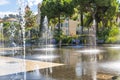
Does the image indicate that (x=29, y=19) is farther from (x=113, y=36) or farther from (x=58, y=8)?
(x=113, y=36)

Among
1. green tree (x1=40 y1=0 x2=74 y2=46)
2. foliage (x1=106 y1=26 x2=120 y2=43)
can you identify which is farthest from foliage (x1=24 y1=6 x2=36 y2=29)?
foliage (x1=106 y1=26 x2=120 y2=43)

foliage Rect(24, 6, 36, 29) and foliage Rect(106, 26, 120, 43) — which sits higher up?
foliage Rect(24, 6, 36, 29)

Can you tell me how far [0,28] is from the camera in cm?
4266

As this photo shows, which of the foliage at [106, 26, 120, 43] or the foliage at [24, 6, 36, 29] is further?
the foliage at [24, 6, 36, 29]

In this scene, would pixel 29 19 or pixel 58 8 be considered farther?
pixel 29 19

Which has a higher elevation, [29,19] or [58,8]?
[58,8]

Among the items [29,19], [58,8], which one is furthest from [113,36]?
[29,19]

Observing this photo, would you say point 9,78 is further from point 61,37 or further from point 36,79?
point 61,37

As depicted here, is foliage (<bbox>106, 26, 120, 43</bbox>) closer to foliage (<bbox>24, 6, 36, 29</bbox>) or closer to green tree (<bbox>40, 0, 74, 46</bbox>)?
green tree (<bbox>40, 0, 74, 46</bbox>)

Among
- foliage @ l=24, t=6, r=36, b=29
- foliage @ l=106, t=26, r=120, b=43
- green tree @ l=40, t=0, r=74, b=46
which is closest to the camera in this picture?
foliage @ l=106, t=26, r=120, b=43

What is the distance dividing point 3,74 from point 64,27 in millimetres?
54991

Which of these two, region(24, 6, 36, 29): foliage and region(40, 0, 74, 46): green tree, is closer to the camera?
region(40, 0, 74, 46): green tree

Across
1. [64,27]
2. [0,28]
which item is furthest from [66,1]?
[64,27]

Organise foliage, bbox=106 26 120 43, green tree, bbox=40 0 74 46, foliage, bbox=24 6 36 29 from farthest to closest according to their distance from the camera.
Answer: foliage, bbox=24 6 36 29 → green tree, bbox=40 0 74 46 → foliage, bbox=106 26 120 43
